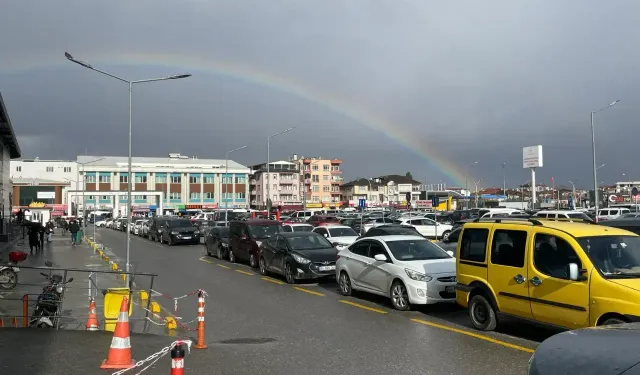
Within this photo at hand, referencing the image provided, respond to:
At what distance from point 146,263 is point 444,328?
18235 mm

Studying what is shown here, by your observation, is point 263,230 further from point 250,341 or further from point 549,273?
point 549,273

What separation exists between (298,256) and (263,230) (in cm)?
650

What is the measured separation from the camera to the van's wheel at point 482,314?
31.4ft

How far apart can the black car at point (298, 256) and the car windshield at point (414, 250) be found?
12.8 ft

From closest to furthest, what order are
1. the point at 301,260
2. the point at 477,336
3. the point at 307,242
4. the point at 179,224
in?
the point at 477,336 → the point at 301,260 → the point at 307,242 → the point at 179,224

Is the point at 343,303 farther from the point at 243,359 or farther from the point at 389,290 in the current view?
the point at 243,359

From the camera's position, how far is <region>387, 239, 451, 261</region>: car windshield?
12.9m

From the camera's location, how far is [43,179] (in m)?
116

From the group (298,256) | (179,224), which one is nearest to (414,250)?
(298,256)

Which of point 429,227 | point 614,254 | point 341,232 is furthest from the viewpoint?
point 429,227

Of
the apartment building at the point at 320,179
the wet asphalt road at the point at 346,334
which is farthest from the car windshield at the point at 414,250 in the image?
the apartment building at the point at 320,179

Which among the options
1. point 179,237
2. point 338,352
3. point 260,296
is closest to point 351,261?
point 260,296

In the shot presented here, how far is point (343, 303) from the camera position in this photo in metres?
13.4

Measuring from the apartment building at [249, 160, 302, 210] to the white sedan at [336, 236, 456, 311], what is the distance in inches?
4488
